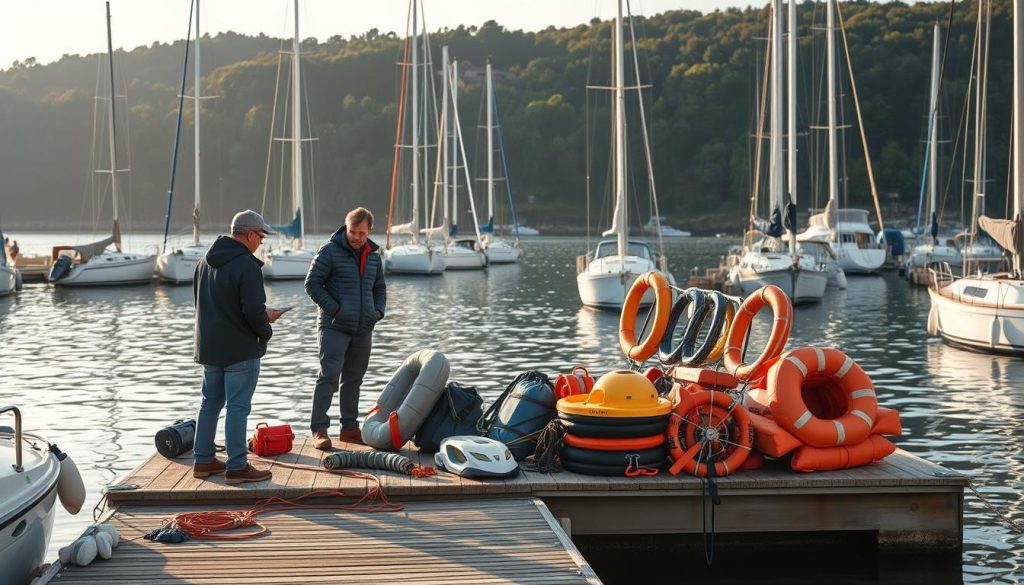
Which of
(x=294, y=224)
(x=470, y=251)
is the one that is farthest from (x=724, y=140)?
(x=294, y=224)

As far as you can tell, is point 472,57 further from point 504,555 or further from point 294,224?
point 504,555

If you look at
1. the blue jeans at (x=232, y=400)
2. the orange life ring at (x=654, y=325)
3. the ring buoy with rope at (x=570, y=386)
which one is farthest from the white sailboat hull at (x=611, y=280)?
the blue jeans at (x=232, y=400)

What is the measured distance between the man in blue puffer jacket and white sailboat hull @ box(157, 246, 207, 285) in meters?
36.5

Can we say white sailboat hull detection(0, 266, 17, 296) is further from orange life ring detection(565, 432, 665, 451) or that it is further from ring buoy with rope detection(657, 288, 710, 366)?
orange life ring detection(565, 432, 665, 451)

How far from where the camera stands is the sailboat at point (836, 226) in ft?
144

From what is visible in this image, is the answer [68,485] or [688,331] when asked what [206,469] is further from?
[688,331]

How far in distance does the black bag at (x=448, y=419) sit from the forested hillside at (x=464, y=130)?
118850 millimetres

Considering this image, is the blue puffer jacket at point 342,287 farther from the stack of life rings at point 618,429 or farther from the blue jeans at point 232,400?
the stack of life rings at point 618,429

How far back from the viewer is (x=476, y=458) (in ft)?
29.0

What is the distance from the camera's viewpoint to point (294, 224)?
1891 inches

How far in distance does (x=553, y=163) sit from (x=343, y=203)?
26.0 m

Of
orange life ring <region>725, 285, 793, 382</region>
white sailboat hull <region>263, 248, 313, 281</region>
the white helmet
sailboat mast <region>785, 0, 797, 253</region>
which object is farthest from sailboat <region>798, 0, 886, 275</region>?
the white helmet

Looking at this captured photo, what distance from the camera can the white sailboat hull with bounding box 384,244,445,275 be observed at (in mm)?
51781

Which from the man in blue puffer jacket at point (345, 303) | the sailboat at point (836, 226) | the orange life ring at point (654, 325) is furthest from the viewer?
the sailboat at point (836, 226)
